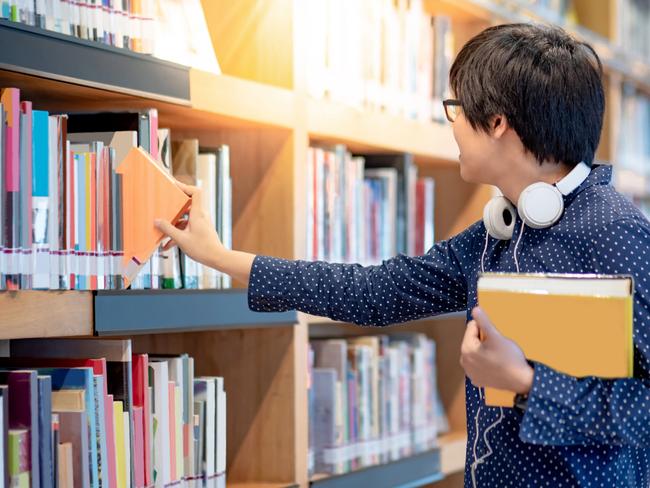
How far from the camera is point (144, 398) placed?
177cm

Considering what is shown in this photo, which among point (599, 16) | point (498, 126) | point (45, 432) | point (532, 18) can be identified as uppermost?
point (599, 16)

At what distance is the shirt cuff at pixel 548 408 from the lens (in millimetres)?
1312

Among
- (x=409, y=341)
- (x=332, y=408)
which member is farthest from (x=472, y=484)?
(x=409, y=341)

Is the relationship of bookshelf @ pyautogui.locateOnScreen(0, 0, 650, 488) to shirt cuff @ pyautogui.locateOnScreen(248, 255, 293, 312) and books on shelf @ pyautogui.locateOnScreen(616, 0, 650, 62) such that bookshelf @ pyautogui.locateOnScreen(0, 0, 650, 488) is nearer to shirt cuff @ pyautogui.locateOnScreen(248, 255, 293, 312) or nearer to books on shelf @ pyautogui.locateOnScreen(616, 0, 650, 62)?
shirt cuff @ pyautogui.locateOnScreen(248, 255, 293, 312)

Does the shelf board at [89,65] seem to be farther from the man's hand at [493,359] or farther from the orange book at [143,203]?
the man's hand at [493,359]

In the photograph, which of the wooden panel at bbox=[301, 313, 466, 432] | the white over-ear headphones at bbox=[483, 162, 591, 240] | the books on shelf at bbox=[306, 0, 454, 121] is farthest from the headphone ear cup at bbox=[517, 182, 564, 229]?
the wooden panel at bbox=[301, 313, 466, 432]

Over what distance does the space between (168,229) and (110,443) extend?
0.36 m

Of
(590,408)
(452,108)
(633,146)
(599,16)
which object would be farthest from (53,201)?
(633,146)

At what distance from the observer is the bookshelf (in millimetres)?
1620

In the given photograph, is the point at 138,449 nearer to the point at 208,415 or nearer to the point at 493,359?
the point at 208,415

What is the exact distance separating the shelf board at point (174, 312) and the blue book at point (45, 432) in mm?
150

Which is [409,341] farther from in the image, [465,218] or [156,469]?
[156,469]

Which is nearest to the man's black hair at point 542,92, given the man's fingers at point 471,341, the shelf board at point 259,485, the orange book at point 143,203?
the man's fingers at point 471,341

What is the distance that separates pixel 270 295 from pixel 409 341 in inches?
47.8
